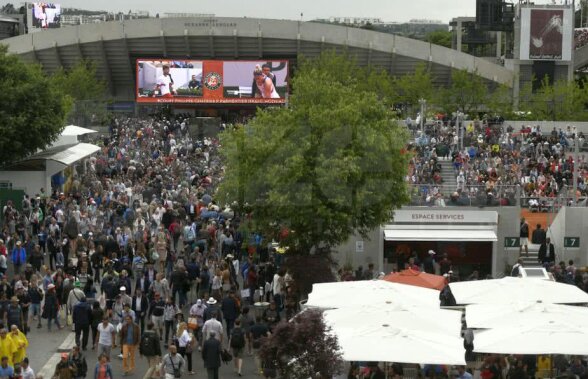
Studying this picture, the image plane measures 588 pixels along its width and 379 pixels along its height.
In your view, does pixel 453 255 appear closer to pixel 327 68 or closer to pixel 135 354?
pixel 135 354

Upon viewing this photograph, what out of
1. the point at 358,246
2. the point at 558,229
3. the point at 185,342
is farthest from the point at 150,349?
the point at 558,229

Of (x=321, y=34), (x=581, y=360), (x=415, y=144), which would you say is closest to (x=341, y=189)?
(x=581, y=360)

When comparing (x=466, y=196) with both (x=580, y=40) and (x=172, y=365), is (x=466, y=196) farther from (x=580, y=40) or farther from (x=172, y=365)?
(x=580, y=40)

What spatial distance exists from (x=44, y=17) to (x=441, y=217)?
129 m

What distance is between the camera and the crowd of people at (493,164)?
1171 inches

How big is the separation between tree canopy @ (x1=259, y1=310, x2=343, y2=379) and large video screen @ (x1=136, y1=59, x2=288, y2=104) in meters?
49.6

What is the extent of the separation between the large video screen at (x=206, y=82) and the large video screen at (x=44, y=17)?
8437 cm

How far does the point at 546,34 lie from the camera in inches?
2547

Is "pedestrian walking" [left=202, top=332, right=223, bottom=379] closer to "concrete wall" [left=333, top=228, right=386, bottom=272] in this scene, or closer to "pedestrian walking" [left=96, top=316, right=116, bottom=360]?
"pedestrian walking" [left=96, top=316, right=116, bottom=360]

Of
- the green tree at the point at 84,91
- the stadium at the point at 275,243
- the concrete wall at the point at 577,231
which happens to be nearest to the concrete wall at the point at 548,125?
the stadium at the point at 275,243

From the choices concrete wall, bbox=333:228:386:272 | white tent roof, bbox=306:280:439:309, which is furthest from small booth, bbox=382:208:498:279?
white tent roof, bbox=306:280:439:309

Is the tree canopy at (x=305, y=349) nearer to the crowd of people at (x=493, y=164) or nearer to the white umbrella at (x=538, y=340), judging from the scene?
the white umbrella at (x=538, y=340)

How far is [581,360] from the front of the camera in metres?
17.7

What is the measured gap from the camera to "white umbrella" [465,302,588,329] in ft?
54.9
